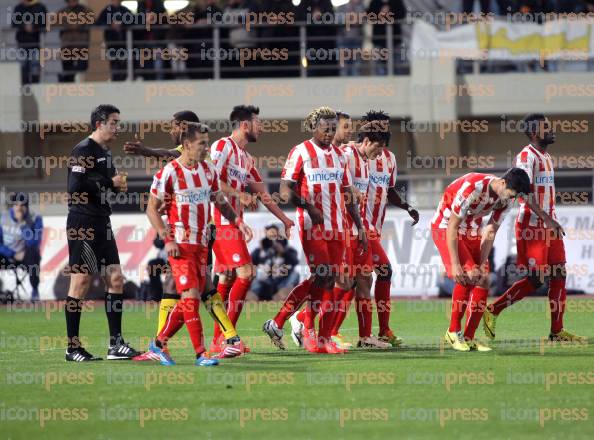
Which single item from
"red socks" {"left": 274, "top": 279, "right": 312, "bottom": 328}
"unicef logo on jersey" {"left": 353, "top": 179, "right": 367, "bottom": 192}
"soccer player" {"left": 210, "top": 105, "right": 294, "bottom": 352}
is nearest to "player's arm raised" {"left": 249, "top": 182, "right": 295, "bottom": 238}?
"soccer player" {"left": 210, "top": 105, "right": 294, "bottom": 352}

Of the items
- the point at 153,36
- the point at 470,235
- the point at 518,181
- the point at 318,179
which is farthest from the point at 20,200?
the point at 518,181

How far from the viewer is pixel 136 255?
77.9ft

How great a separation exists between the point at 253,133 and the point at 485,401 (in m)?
5.27

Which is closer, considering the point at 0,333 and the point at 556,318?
the point at 556,318

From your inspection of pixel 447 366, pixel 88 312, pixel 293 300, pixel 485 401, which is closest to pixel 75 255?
pixel 293 300

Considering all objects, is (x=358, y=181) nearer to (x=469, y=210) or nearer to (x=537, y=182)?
(x=469, y=210)

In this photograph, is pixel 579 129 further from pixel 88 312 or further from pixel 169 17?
pixel 88 312

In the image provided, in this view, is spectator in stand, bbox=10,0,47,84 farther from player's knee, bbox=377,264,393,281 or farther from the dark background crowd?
player's knee, bbox=377,264,393,281

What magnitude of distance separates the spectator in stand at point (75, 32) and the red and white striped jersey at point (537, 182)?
615 inches

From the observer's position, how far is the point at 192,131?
1175 centimetres

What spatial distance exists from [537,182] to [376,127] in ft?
6.08

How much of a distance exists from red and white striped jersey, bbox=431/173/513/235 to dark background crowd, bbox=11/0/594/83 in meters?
14.1

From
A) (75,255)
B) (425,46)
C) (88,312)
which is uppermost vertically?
(425,46)

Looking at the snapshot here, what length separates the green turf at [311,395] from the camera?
8195mm
